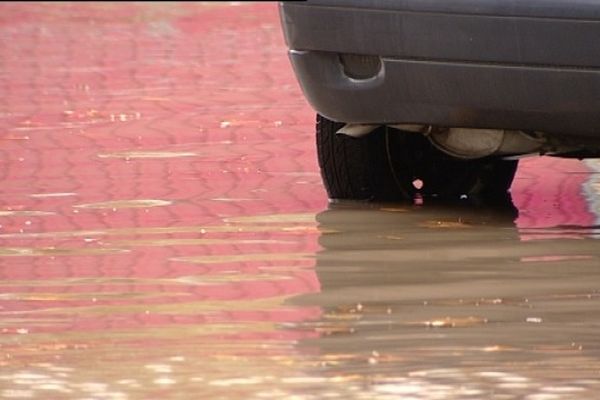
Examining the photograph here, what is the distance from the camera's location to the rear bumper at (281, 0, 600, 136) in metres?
6.00

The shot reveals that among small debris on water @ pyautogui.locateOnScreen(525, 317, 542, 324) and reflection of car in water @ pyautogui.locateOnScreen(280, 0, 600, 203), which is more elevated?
reflection of car in water @ pyautogui.locateOnScreen(280, 0, 600, 203)

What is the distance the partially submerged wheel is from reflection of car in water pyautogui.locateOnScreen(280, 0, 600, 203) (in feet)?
0.65

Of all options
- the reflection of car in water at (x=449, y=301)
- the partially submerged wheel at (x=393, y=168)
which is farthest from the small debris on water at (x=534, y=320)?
the partially submerged wheel at (x=393, y=168)

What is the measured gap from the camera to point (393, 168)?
7297mm

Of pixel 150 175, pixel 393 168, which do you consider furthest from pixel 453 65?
pixel 150 175

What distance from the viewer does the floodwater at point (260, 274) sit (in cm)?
466

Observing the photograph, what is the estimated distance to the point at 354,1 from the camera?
6320mm

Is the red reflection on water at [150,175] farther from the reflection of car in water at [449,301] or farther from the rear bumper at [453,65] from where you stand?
the rear bumper at [453,65]

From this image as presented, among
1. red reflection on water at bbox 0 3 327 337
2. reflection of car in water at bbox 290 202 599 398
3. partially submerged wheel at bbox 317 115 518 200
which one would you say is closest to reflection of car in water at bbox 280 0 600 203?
partially submerged wheel at bbox 317 115 518 200

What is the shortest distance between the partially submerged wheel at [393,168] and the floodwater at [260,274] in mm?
84

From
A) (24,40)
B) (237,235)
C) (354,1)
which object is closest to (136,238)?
(237,235)

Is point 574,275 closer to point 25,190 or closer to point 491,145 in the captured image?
point 491,145

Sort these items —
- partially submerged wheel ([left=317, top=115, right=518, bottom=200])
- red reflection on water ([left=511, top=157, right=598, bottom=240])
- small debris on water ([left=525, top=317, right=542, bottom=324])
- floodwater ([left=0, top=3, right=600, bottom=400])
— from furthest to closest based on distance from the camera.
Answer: partially submerged wheel ([left=317, top=115, right=518, bottom=200]) → red reflection on water ([left=511, top=157, right=598, bottom=240]) → small debris on water ([left=525, top=317, right=542, bottom=324]) → floodwater ([left=0, top=3, right=600, bottom=400])

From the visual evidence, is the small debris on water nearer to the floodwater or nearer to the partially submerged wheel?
the floodwater
